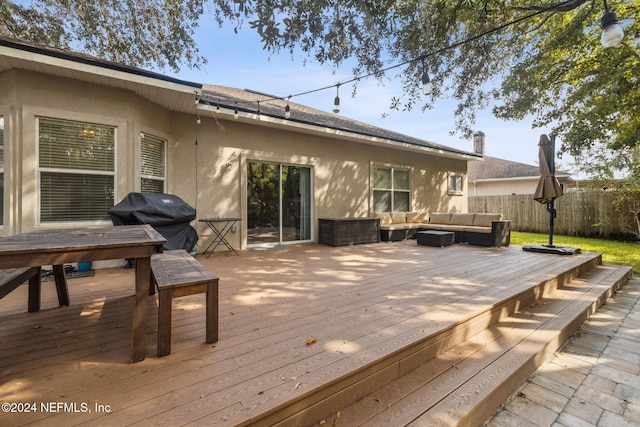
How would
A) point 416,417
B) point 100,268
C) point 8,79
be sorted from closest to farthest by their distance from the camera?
point 416,417 → point 8,79 → point 100,268

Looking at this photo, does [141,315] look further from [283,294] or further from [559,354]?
[559,354]

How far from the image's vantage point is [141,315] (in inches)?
71.0

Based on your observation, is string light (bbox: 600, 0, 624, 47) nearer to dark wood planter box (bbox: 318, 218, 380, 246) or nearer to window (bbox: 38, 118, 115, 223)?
dark wood planter box (bbox: 318, 218, 380, 246)

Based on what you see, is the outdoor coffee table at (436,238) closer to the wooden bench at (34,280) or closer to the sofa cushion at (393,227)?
the sofa cushion at (393,227)

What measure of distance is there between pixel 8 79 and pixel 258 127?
3.95 metres

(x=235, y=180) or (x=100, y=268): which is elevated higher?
(x=235, y=180)

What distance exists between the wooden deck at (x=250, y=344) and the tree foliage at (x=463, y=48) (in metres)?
3.47

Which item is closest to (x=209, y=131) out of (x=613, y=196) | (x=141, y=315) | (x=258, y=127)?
(x=258, y=127)

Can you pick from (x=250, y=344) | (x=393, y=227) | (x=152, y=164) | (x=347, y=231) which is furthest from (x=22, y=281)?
(x=393, y=227)

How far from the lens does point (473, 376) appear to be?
1877mm

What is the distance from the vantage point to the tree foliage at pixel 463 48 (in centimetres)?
482

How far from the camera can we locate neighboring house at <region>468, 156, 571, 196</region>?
640 inches

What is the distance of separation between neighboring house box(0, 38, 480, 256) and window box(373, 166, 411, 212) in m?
0.04

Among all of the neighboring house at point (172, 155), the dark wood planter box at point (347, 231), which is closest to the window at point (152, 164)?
the neighboring house at point (172, 155)
